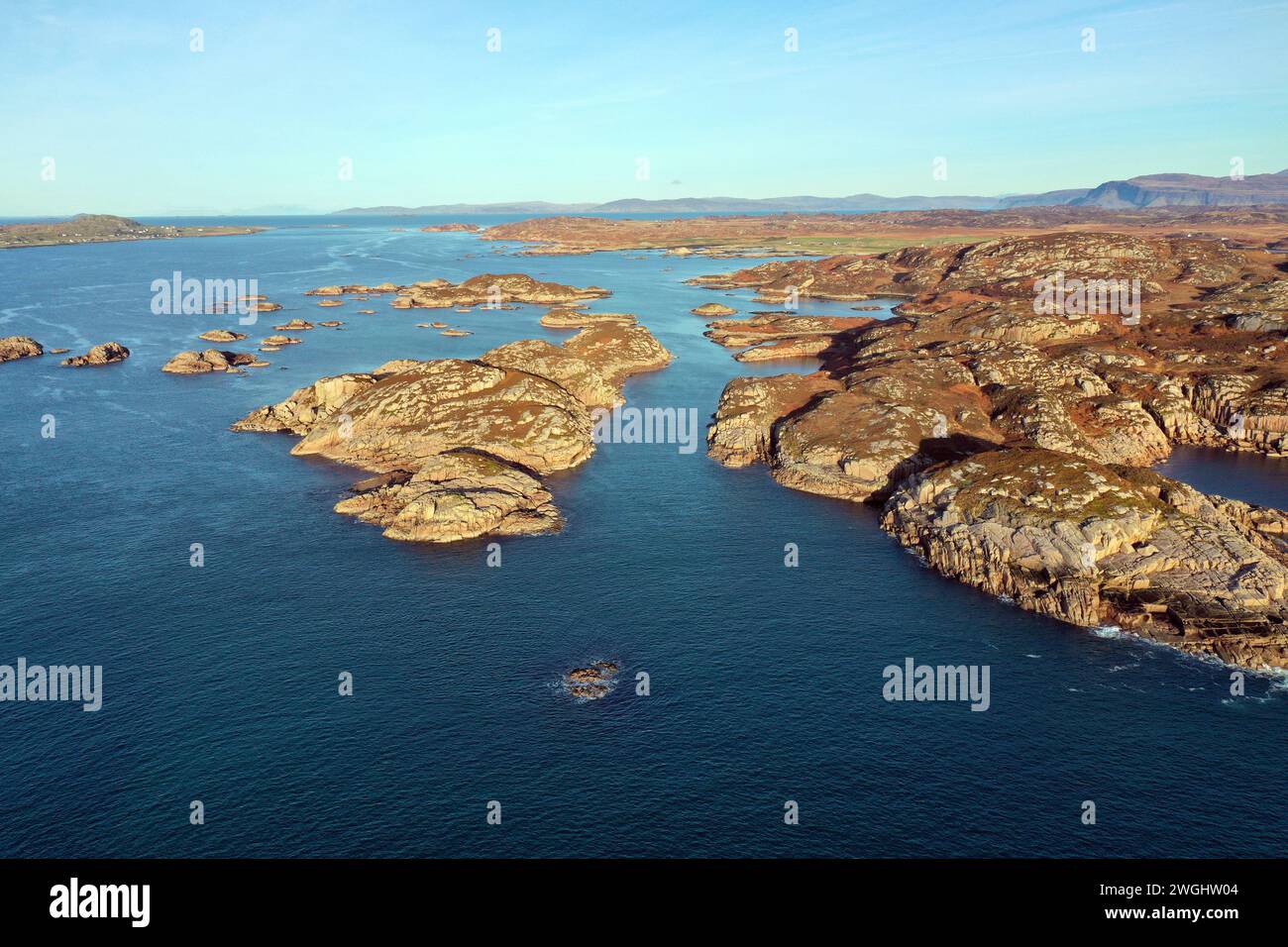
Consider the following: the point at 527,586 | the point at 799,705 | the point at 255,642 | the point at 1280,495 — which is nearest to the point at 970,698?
the point at 799,705

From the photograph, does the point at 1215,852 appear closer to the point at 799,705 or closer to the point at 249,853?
the point at 799,705

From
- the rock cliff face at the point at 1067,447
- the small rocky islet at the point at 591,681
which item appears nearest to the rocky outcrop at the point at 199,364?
the rock cliff face at the point at 1067,447

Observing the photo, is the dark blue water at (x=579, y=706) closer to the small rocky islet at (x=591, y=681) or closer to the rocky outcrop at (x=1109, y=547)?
the small rocky islet at (x=591, y=681)

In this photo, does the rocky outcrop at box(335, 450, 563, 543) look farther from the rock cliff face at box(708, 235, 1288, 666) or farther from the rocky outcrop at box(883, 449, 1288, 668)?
the rocky outcrop at box(883, 449, 1288, 668)

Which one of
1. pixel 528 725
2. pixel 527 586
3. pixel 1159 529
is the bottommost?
pixel 528 725

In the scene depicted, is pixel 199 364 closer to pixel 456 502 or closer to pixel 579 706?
pixel 456 502
